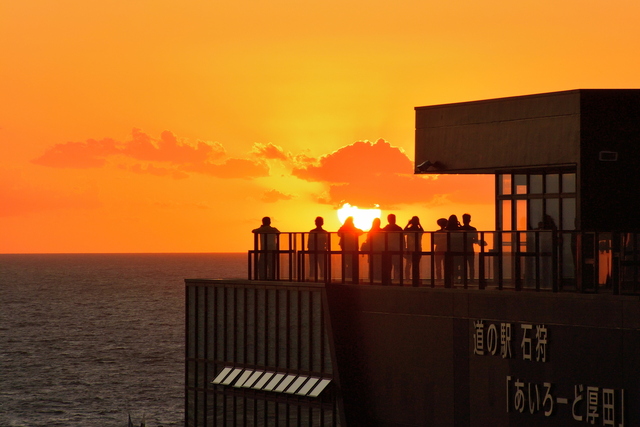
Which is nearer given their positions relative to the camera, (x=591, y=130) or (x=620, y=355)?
(x=620, y=355)

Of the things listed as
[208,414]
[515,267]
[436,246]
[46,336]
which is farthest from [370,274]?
[46,336]

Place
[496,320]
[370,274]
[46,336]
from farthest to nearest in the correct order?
[46,336], [370,274], [496,320]

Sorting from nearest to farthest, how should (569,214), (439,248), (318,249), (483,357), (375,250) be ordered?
1. (483,357)
2. (569,214)
3. (439,248)
4. (375,250)
5. (318,249)

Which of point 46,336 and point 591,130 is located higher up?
point 591,130

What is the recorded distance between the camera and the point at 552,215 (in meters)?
28.5

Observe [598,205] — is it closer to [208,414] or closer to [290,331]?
[290,331]

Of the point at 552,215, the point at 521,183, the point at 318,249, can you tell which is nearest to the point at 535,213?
the point at 552,215

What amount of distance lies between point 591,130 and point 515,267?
3812 millimetres

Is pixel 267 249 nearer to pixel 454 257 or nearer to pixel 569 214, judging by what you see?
pixel 454 257

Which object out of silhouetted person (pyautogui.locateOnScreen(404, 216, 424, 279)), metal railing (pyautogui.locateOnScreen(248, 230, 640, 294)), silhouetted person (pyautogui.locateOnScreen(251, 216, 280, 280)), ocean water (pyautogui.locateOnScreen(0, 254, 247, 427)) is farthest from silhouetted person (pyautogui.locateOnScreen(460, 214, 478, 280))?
ocean water (pyautogui.locateOnScreen(0, 254, 247, 427))

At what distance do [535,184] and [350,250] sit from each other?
5.24 meters

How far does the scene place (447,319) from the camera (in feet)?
89.7

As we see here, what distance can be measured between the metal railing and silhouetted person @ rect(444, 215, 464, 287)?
2 centimetres

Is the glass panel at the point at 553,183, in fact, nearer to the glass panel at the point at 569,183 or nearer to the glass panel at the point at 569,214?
the glass panel at the point at 569,183
